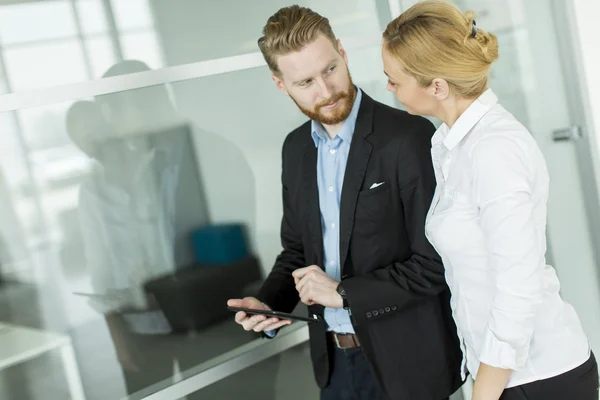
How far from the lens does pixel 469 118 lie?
5.21 feet

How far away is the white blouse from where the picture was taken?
1394mm

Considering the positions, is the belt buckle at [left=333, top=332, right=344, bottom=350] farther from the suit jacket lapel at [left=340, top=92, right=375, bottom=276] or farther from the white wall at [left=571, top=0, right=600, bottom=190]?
the white wall at [left=571, top=0, right=600, bottom=190]

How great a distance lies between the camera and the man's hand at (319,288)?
1.97 m

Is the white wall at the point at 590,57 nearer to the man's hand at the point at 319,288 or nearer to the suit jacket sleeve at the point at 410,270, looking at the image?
the suit jacket sleeve at the point at 410,270

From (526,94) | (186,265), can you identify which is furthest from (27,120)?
(526,94)

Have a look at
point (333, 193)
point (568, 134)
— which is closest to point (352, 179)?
point (333, 193)

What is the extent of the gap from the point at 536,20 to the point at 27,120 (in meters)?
2.36

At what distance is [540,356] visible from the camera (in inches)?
61.7

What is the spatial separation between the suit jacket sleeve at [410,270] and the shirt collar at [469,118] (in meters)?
0.35

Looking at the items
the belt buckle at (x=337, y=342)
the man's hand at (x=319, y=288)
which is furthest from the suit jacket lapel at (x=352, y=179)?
the belt buckle at (x=337, y=342)

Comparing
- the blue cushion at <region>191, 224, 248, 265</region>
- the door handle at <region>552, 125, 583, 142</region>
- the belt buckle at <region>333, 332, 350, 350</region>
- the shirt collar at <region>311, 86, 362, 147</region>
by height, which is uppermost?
the shirt collar at <region>311, 86, 362, 147</region>

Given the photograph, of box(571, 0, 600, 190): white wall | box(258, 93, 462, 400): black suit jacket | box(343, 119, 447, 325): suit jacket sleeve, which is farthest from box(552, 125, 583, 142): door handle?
box(343, 119, 447, 325): suit jacket sleeve

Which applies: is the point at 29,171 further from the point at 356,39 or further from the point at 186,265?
the point at 356,39

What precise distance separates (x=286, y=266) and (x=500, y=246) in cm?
104
